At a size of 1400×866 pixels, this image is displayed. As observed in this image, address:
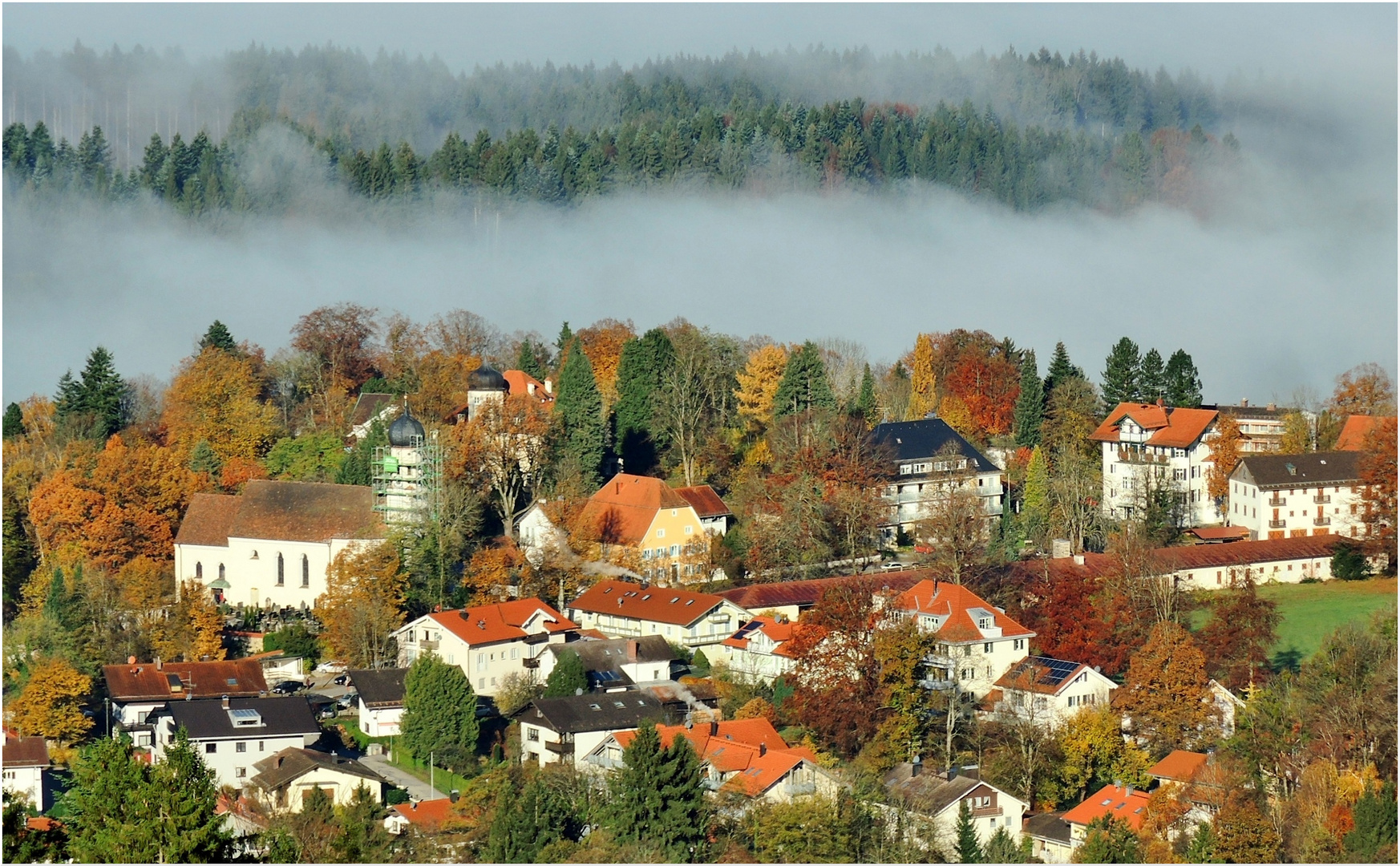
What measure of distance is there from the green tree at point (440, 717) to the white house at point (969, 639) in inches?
337

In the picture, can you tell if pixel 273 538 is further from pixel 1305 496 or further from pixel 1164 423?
pixel 1305 496

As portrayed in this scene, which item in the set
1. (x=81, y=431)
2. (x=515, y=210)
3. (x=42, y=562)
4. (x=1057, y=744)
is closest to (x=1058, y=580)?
(x=1057, y=744)

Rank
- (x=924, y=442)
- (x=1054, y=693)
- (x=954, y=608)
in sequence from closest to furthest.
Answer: (x=1054, y=693)
(x=954, y=608)
(x=924, y=442)

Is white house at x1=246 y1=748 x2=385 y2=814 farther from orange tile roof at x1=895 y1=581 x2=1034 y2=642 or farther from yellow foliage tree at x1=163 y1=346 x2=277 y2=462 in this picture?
yellow foliage tree at x1=163 y1=346 x2=277 y2=462

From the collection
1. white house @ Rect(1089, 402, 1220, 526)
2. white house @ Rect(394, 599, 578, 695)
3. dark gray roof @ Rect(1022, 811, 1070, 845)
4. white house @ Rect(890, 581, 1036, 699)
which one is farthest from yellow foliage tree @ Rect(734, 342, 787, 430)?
dark gray roof @ Rect(1022, 811, 1070, 845)

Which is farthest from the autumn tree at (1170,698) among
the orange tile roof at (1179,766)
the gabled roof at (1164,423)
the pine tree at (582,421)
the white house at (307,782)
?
the pine tree at (582,421)

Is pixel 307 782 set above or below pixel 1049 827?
above

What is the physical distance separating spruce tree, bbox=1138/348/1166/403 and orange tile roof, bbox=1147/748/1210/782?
76.7 feet

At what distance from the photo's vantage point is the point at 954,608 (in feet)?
150

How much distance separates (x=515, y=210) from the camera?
87.6 meters

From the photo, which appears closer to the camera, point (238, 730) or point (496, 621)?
point (238, 730)

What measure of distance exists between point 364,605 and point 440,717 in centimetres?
579

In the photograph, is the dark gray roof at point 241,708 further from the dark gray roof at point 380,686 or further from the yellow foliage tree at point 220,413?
the yellow foliage tree at point 220,413

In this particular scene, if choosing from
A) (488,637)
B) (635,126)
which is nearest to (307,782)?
(488,637)
